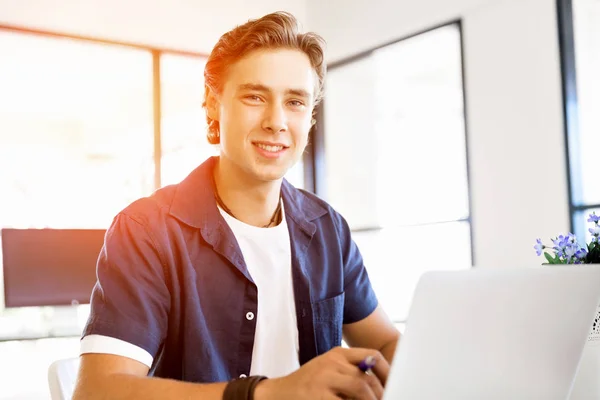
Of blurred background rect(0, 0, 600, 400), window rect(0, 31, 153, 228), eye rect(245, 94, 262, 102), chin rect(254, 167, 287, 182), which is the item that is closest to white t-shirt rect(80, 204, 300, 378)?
chin rect(254, 167, 287, 182)

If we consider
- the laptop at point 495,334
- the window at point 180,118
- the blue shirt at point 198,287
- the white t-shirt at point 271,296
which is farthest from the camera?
the window at point 180,118

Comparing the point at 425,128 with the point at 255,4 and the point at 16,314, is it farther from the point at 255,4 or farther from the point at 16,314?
the point at 16,314

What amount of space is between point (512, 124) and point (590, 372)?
2975mm

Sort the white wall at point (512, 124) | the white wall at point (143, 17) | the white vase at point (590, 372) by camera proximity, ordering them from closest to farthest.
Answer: the white vase at point (590, 372)
the white wall at point (512, 124)
the white wall at point (143, 17)

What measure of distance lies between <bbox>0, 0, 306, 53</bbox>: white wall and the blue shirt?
11.4 ft

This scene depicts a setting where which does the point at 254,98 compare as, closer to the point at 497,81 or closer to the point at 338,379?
the point at 338,379

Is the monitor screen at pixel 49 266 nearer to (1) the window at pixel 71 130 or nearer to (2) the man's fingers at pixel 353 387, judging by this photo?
(1) the window at pixel 71 130

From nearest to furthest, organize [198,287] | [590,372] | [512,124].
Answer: [590,372] → [198,287] → [512,124]

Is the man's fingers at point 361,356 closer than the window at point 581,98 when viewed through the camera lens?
Yes

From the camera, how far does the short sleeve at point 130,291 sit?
1.15 meters

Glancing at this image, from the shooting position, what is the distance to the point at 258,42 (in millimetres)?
1462

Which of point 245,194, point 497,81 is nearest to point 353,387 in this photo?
point 245,194

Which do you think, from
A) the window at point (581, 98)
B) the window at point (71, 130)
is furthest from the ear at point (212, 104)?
the window at point (71, 130)

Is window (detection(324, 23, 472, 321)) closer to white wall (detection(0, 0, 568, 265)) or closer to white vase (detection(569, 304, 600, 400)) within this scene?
white wall (detection(0, 0, 568, 265))
